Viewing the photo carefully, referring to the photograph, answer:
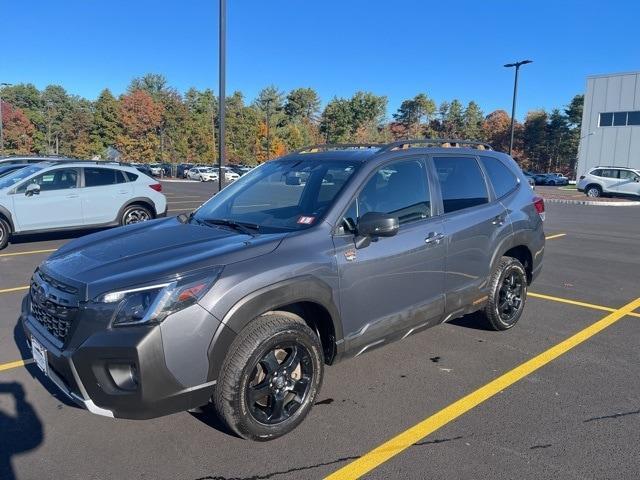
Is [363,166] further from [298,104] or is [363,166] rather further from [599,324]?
[298,104]

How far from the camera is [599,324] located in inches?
213

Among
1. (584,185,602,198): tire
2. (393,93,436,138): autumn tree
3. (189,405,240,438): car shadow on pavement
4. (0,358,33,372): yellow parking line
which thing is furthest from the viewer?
(393,93,436,138): autumn tree

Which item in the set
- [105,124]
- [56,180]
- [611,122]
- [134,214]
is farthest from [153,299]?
[105,124]

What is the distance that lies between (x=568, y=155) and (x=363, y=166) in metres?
86.6

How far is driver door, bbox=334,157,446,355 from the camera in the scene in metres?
3.44

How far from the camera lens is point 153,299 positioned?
2.67 m

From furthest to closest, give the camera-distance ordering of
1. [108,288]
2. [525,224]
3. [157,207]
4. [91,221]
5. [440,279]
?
[157,207]
[91,221]
[525,224]
[440,279]
[108,288]

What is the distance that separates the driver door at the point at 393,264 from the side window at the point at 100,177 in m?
8.52

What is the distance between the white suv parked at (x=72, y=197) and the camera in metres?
9.68

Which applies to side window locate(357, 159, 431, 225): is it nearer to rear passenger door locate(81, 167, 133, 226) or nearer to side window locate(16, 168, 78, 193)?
rear passenger door locate(81, 167, 133, 226)

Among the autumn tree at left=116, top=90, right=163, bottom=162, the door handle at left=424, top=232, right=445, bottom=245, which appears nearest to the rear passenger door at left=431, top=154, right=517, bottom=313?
the door handle at left=424, top=232, right=445, bottom=245

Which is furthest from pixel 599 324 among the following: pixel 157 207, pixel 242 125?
pixel 242 125

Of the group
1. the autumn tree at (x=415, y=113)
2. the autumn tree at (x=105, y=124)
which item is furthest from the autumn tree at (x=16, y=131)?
the autumn tree at (x=415, y=113)

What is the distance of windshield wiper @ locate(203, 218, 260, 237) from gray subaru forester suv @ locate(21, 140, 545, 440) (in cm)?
2
